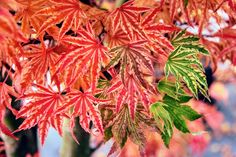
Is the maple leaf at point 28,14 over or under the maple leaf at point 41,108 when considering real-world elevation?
over

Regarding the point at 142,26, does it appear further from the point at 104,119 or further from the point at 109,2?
the point at 109,2

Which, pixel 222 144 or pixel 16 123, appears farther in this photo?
pixel 222 144

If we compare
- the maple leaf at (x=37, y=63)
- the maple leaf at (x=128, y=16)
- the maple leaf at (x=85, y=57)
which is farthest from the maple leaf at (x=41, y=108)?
the maple leaf at (x=128, y=16)

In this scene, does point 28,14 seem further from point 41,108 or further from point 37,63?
point 41,108

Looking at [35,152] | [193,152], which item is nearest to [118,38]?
[35,152]

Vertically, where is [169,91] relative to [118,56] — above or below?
below

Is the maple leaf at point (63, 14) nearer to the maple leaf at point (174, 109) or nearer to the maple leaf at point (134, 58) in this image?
the maple leaf at point (134, 58)

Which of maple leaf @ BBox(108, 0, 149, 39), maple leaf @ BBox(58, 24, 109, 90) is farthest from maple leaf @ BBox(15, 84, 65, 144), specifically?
maple leaf @ BBox(108, 0, 149, 39)
